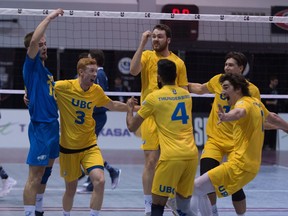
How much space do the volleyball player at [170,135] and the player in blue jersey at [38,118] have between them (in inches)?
40.1

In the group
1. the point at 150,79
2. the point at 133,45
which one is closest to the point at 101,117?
the point at 150,79

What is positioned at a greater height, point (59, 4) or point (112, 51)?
point (59, 4)

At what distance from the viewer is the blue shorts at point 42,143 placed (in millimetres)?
7227

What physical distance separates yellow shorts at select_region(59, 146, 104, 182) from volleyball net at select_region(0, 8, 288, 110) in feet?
33.8

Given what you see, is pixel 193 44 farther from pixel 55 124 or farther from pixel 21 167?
pixel 55 124

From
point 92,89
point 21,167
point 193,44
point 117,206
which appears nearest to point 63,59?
point 193,44

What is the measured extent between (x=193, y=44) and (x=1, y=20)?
5.43 m

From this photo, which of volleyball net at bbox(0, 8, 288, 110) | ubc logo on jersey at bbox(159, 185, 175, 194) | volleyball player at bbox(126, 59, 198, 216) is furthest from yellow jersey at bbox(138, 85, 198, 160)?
volleyball net at bbox(0, 8, 288, 110)

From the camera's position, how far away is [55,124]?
7.43 meters

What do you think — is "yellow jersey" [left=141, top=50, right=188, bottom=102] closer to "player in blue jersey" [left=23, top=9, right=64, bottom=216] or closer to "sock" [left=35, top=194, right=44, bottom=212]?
"player in blue jersey" [left=23, top=9, right=64, bottom=216]

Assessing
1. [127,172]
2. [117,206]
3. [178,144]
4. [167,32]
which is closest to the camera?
[178,144]

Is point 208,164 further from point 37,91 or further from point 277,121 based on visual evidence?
point 37,91

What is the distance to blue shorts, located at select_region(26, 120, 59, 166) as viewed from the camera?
7227 mm

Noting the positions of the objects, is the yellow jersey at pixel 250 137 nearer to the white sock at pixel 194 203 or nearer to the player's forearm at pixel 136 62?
the white sock at pixel 194 203
